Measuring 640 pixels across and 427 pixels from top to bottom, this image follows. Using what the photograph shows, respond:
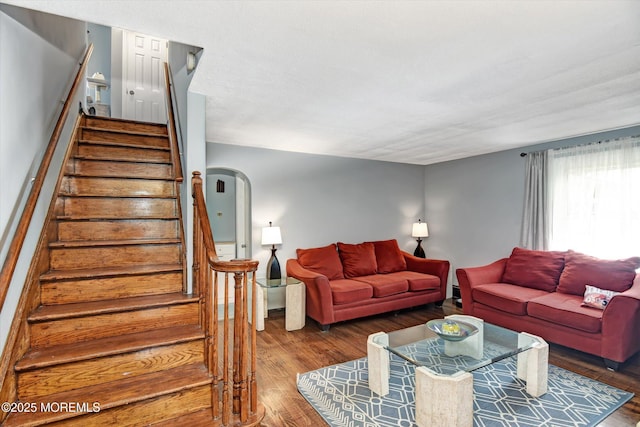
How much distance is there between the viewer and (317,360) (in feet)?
9.88

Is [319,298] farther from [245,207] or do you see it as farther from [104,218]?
[104,218]

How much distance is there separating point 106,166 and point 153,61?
290 cm

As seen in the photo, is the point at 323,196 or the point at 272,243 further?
the point at 323,196

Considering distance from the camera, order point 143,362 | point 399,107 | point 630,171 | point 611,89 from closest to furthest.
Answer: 1. point 143,362
2. point 611,89
3. point 399,107
4. point 630,171

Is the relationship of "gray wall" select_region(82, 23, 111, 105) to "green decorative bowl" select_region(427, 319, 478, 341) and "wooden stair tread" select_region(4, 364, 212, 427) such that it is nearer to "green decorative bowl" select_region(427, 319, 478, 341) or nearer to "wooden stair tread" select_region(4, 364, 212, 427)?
"wooden stair tread" select_region(4, 364, 212, 427)

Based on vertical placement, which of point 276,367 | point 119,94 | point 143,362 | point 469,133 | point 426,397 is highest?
point 119,94

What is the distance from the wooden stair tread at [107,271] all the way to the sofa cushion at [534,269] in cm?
386

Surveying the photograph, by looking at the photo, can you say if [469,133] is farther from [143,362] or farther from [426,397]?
[143,362]

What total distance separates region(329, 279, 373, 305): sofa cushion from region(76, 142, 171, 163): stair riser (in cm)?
235

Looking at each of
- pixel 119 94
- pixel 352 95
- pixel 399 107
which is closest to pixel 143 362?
pixel 352 95

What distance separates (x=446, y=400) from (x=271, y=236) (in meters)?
2.79

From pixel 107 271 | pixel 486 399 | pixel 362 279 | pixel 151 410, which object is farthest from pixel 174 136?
pixel 486 399

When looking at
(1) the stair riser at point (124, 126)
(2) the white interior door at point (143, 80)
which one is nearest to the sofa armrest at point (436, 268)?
(1) the stair riser at point (124, 126)

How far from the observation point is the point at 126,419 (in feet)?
5.51
